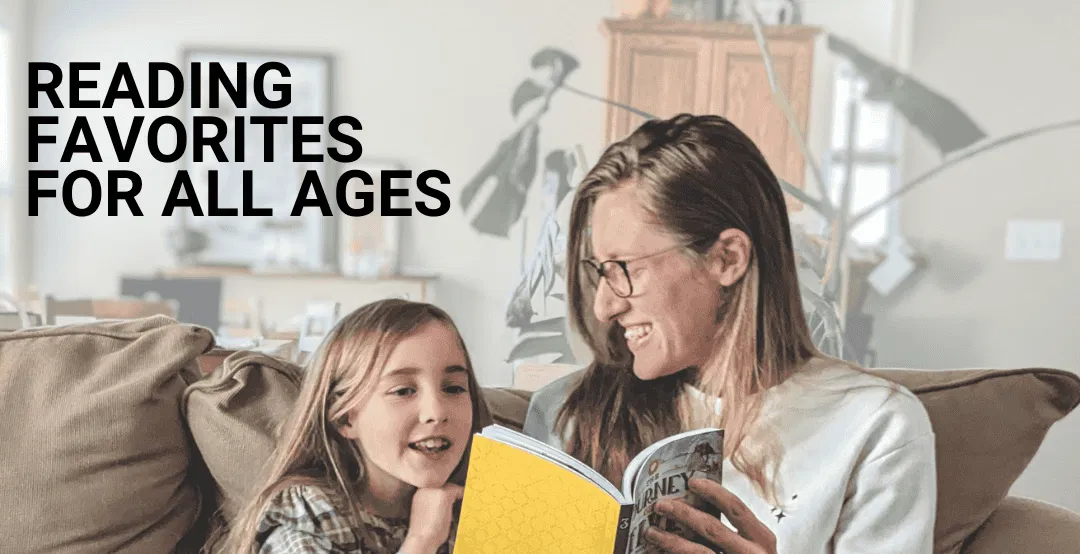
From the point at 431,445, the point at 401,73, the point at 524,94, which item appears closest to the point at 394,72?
the point at 401,73

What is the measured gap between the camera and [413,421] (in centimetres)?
116

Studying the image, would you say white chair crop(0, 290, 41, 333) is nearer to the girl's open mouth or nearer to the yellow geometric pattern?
the girl's open mouth

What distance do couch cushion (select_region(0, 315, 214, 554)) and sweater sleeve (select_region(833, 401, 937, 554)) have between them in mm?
878

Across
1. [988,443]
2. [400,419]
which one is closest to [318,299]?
[400,419]

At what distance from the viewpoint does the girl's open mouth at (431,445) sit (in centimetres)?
115

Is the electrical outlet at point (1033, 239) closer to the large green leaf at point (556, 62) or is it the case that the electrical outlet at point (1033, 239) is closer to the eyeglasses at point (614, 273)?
the large green leaf at point (556, 62)

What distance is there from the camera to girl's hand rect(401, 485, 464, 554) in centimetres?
110

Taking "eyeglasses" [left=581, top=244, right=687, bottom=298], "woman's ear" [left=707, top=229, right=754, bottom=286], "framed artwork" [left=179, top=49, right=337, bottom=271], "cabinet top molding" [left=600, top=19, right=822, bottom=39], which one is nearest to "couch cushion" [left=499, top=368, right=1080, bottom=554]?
"woman's ear" [left=707, top=229, right=754, bottom=286]

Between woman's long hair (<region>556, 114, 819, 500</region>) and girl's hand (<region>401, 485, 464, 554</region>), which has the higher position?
woman's long hair (<region>556, 114, 819, 500</region>)

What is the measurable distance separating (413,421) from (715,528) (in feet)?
1.27

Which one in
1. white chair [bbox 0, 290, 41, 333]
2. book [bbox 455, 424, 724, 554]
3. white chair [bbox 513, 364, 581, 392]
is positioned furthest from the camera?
white chair [bbox 0, 290, 41, 333]

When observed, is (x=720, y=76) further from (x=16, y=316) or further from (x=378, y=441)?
(x=16, y=316)

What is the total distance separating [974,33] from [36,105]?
6.56 feet

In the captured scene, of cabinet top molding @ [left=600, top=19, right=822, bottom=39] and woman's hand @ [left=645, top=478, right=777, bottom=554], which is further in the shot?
cabinet top molding @ [left=600, top=19, right=822, bottom=39]
